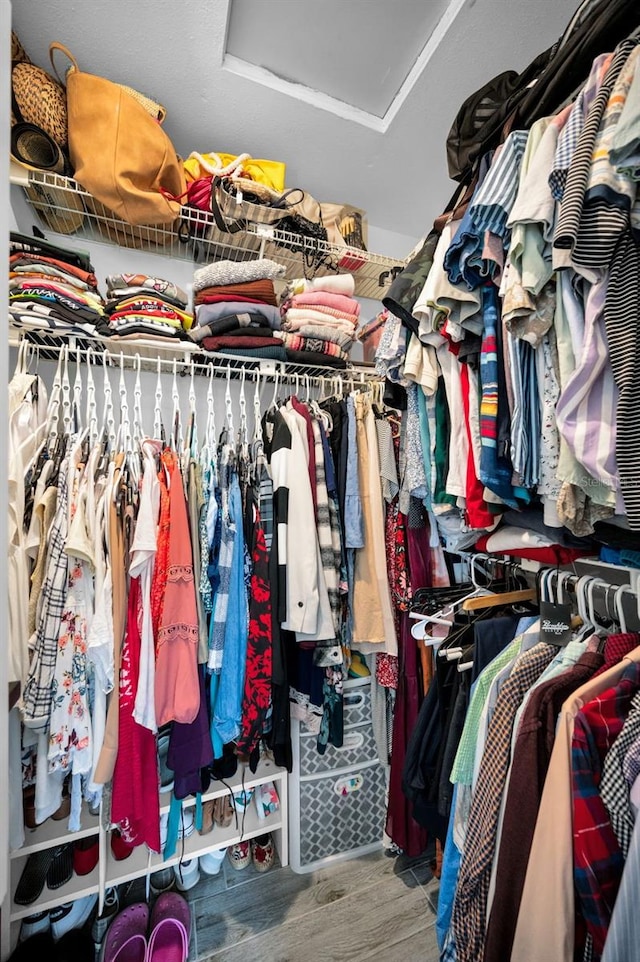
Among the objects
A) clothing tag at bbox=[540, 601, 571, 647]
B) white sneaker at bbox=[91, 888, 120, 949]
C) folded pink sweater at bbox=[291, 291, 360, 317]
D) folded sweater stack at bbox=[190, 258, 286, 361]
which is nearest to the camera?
clothing tag at bbox=[540, 601, 571, 647]

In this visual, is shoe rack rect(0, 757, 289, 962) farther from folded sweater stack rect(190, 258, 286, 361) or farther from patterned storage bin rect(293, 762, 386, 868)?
folded sweater stack rect(190, 258, 286, 361)

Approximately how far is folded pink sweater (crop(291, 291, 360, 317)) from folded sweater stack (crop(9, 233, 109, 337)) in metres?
0.67

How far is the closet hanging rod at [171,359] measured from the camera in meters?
1.16

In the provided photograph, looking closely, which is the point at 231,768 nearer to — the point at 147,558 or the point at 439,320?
the point at 147,558

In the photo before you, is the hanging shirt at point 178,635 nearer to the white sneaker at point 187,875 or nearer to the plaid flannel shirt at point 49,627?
the plaid flannel shirt at point 49,627

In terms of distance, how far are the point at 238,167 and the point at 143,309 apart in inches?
26.6

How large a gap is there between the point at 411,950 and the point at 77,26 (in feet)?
9.38

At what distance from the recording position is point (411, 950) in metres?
1.11

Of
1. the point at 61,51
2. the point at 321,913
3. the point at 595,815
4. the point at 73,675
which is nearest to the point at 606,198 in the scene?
the point at 595,815

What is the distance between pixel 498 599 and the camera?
992 mm

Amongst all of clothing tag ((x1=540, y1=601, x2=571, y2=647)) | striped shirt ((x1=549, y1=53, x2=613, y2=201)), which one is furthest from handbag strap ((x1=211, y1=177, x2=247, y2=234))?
clothing tag ((x1=540, y1=601, x2=571, y2=647))

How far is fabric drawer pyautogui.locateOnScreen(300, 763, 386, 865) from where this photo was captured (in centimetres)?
133

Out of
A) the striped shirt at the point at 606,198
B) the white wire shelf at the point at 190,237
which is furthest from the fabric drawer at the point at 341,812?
the white wire shelf at the point at 190,237

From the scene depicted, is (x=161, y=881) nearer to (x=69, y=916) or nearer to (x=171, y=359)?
(x=69, y=916)
